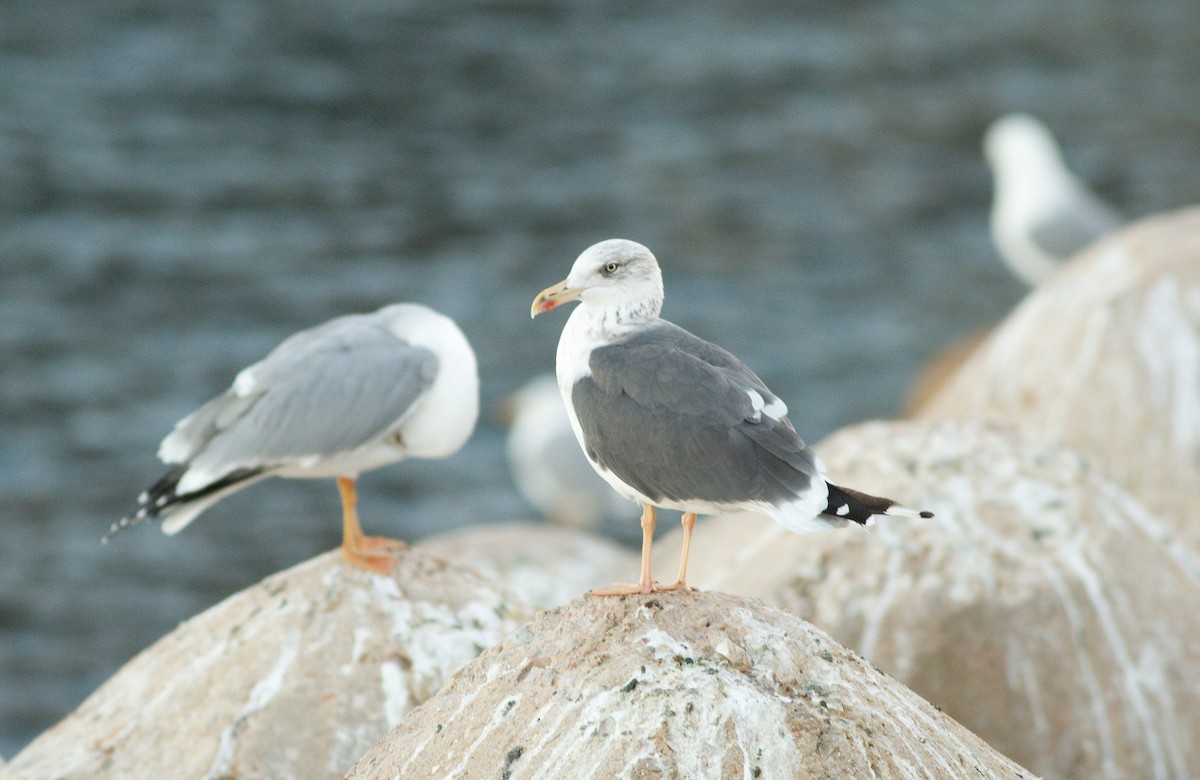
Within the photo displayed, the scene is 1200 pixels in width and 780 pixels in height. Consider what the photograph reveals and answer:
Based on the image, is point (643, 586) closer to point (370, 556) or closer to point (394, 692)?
point (394, 692)

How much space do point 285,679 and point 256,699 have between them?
0.11 metres

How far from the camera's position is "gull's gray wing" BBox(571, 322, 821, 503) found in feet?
14.0

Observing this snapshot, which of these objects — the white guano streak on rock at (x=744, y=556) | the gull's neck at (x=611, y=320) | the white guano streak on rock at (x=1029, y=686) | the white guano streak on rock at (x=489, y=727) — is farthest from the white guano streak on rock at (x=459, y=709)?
the white guano streak on rock at (x=1029, y=686)

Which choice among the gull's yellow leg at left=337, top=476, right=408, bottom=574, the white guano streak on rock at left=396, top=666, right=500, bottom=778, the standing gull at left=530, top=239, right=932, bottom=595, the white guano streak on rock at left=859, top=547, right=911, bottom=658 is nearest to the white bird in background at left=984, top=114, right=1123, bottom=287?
the white guano streak on rock at left=859, top=547, right=911, bottom=658

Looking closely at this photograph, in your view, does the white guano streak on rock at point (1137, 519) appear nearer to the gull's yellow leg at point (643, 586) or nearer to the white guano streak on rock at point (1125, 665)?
the white guano streak on rock at point (1125, 665)

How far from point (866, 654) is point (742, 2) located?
48.7 feet

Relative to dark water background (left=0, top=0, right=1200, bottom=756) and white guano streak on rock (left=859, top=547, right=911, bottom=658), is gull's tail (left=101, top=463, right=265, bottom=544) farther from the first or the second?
dark water background (left=0, top=0, right=1200, bottom=756)

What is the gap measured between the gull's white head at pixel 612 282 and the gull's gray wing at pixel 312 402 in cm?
143

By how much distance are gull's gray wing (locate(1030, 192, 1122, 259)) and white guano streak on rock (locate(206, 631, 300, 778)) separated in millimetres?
9300

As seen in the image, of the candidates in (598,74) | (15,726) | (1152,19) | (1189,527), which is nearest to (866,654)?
(1189,527)

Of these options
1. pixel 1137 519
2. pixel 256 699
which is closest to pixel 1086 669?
pixel 1137 519

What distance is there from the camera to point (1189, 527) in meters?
8.25

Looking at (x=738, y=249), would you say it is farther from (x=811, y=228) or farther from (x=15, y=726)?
(x=15, y=726)

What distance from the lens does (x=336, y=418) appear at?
5.89 m
